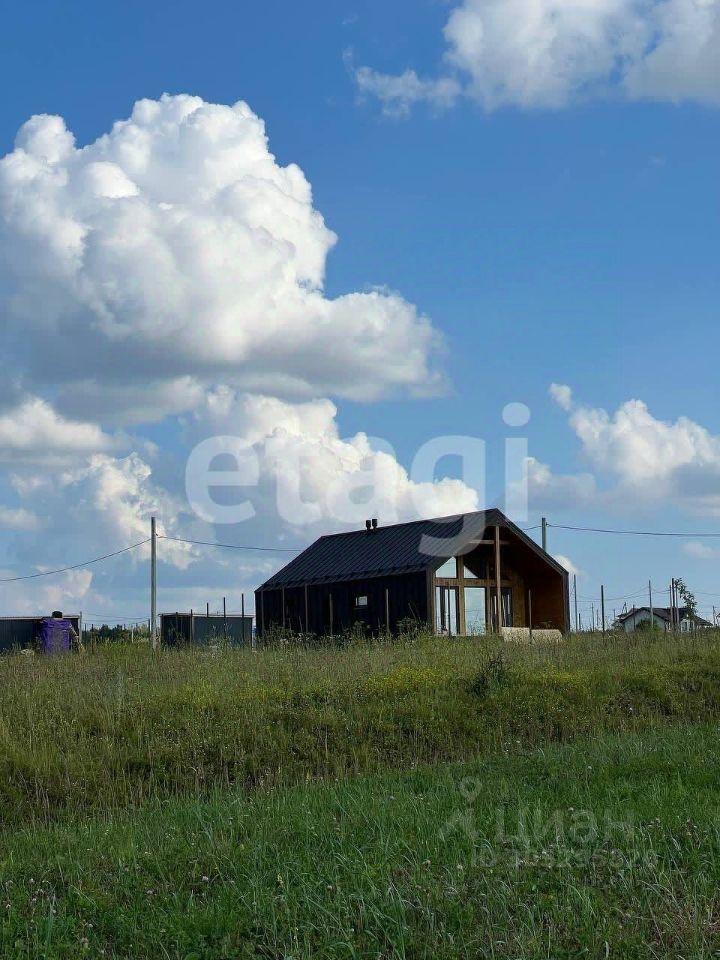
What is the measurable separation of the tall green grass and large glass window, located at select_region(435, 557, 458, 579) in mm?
12885

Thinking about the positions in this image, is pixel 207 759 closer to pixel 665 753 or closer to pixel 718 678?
pixel 665 753

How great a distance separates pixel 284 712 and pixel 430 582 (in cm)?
1712

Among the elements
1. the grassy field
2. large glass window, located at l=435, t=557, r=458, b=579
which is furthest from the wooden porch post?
the grassy field

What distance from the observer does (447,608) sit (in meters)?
31.6

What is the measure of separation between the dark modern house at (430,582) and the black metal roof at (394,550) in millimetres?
34

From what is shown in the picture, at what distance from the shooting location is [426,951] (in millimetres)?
5230

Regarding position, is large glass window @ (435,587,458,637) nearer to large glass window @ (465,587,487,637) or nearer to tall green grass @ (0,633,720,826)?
large glass window @ (465,587,487,637)

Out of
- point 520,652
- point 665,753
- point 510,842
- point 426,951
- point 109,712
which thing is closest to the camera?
point 426,951

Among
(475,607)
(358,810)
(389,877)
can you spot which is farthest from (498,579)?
(389,877)

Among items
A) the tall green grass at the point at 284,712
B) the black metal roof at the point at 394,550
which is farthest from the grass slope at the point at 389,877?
the black metal roof at the point at 394,550

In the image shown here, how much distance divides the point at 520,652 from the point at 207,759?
898 centimetres

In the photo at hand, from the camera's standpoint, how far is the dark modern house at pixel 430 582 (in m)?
30.7

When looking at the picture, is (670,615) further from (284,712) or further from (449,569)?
(284,712)

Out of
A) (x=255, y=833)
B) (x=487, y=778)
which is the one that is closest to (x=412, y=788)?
(x=487, y=778)
